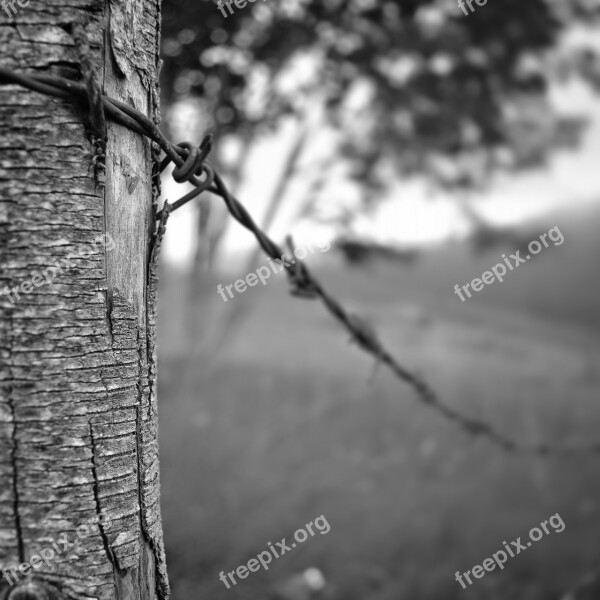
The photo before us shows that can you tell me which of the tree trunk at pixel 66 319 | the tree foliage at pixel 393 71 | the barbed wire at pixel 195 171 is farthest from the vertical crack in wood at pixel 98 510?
the tree foliage at pixel 393 71

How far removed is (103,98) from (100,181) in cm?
12

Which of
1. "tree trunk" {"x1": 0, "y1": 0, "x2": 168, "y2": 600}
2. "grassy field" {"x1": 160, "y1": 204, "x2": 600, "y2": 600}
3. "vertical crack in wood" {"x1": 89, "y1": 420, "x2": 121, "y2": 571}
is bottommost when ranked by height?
"grassy field" {"x1": 160, "y1": 204, "x2": 600, "y2": 600}

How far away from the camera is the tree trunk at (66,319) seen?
79 cm

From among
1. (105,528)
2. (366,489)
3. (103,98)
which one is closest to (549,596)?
(366,489)

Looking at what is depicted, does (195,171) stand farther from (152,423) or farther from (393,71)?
(393,71)

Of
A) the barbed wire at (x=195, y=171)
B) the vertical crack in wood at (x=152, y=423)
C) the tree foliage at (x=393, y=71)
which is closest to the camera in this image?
the barbed wire at (x=195, y=171)

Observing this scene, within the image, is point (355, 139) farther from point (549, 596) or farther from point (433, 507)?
point (549, 596)

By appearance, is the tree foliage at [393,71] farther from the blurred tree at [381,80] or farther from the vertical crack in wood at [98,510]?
the vertical crack in wood at [98,510]

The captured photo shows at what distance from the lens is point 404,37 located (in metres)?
3.79

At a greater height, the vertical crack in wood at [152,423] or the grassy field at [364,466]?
the vertical crack in wood at [152,423]

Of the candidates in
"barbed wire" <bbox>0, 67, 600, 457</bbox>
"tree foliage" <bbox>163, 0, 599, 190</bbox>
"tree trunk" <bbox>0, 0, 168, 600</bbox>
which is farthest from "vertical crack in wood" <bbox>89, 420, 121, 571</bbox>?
"tree foliage" <bbox>163, 0, 599, 190</bbox>

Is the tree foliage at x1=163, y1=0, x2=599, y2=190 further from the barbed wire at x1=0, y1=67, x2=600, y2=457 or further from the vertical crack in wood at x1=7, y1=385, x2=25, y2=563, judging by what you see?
the vertical crack in wood at x1=7, y1=385, x2=25, y2=563

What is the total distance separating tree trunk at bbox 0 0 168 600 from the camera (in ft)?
2.60

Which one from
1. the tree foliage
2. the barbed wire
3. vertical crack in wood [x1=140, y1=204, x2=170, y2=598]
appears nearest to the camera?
the barbed wire
